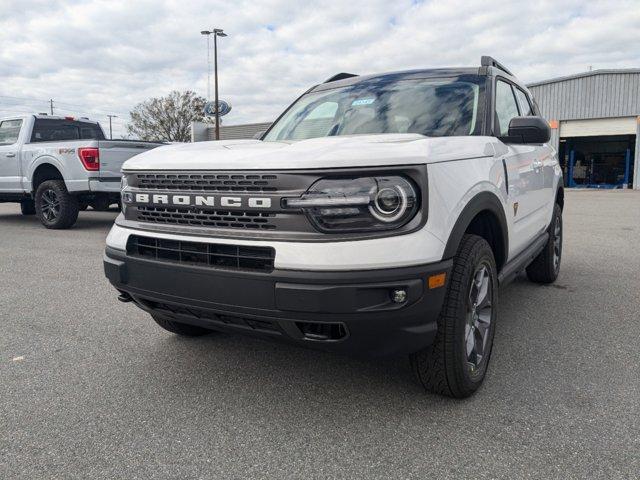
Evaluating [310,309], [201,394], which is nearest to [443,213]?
[310,309]

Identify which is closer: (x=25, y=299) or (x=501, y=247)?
(x=501, y=247)

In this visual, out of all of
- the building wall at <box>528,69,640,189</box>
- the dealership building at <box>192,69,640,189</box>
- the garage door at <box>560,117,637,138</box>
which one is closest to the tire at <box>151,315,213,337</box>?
the building wall at <box>528,69,640,189</box>

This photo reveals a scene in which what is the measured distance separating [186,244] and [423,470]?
1399 mm

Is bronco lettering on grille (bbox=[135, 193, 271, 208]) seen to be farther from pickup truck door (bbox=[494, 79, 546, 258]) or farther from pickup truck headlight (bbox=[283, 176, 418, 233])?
pickup truck door (bbox=[494, 79, 546, 258])

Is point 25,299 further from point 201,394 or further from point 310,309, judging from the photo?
point 310,309

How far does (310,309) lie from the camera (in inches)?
87.0

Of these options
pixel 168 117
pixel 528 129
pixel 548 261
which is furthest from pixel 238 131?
pixel 528 129

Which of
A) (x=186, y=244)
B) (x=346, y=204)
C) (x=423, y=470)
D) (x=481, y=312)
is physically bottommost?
(x=423, y=470)

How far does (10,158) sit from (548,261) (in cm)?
926

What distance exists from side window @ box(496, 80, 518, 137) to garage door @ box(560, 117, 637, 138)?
24457 mm

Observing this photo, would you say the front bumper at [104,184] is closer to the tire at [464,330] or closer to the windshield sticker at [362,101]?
the windshield sticker at [362,101]

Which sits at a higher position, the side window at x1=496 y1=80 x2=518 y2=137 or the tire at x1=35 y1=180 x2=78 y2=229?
the side window at x1=496 y1=80 x2=518 y2=137

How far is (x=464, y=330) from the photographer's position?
8.38 feet

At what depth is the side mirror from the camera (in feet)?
10.2
